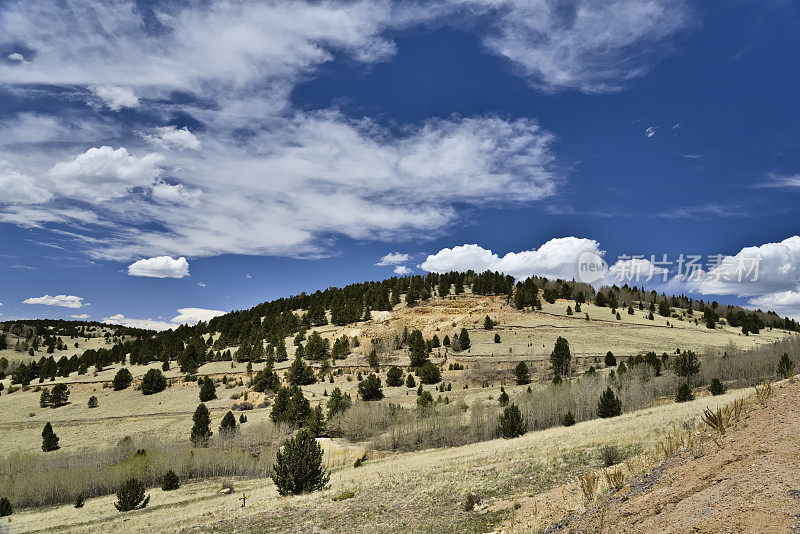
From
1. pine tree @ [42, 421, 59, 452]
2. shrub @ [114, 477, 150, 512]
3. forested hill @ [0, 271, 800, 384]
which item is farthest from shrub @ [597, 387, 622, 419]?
forested hill @ [0, 271, 800, 384]

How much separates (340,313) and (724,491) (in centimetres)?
11916

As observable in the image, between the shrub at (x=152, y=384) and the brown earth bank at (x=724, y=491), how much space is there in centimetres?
8850

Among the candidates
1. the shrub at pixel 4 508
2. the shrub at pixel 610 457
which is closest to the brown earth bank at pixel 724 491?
the shrub at pixel 610 457

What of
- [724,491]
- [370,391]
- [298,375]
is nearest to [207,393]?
[298,375]

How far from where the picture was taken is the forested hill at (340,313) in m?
105

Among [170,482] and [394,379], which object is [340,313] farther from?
[170,482]

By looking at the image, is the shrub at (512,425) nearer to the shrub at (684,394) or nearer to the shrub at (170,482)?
the shrub at (684,394)

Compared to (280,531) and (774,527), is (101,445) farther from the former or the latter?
(774,527)

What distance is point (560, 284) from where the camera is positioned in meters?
153

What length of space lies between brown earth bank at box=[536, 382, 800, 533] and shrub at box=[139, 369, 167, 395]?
8850cm

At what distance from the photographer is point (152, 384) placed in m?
79.6

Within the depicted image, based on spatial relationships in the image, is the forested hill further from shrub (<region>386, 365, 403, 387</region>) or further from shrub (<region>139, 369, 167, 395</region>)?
shrub (<region>386, 365, 403, 387</region>)

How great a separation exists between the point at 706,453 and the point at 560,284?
153 metres

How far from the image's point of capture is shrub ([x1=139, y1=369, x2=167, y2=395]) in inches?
3110
